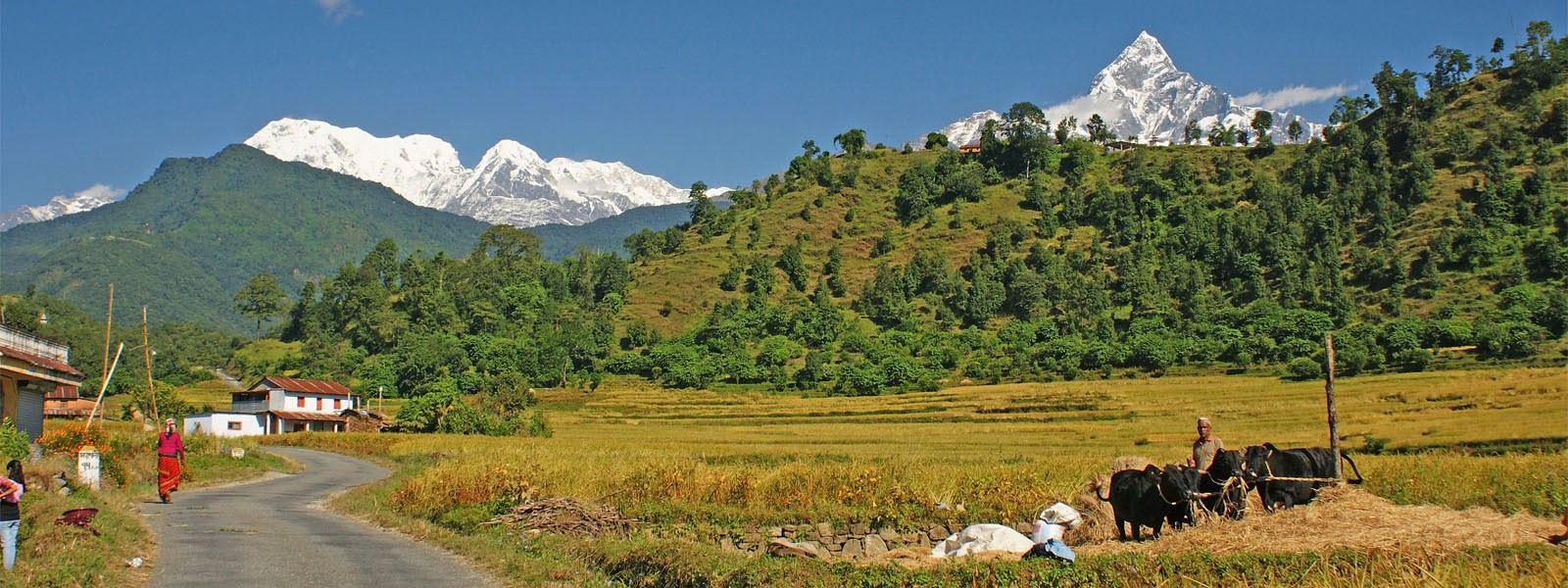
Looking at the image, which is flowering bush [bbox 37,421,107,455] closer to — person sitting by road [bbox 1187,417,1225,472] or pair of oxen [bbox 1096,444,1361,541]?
pair of oxen [bbox 1096,444,1361,541]

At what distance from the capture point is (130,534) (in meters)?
15.8

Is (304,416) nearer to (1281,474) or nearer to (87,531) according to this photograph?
(87,531)

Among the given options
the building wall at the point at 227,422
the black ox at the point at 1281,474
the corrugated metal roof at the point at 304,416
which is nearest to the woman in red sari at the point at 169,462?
the black ox at the point at 1281,474

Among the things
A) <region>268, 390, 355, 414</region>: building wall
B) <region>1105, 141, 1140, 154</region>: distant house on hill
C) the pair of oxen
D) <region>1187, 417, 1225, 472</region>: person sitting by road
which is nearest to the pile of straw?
the pair of oxen

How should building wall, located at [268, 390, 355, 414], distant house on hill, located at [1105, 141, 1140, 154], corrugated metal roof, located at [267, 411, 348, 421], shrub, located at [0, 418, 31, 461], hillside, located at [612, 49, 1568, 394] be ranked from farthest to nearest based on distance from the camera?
distant house on hill, located at [1105, 141, 1140, 154] < hillside, located at [612, 49, 1568, 394] < building wall, located at [268, 390, 355, 414] < corrugated metal roof, located at [267, 411, 348, 421] < shrub, located at [0, 418, 31, 461]

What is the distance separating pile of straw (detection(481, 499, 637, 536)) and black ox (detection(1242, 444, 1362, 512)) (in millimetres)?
10482

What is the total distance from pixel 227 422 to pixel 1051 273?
90338mm

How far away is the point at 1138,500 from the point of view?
1509cm

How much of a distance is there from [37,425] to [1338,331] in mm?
91316

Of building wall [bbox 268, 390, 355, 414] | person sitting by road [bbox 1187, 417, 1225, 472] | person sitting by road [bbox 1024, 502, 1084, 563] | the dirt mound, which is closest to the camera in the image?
the dirt mound

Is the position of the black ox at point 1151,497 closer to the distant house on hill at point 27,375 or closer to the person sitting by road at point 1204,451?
the person sitting by road at point 1204,451

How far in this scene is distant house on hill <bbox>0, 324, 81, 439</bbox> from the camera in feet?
88.6

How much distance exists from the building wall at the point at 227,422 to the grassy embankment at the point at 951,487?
28122mm

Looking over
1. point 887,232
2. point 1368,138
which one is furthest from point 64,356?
point 1368,138
